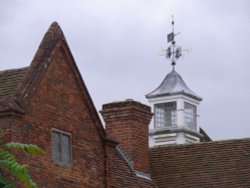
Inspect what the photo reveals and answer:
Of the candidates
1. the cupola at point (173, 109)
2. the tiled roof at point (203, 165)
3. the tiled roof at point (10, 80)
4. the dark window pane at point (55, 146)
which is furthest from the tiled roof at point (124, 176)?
the cupola at point (173, 109)

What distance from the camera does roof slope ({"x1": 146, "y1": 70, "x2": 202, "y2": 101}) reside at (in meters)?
47.9

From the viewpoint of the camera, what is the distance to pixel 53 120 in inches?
1128

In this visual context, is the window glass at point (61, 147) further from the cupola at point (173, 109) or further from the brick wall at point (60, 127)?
the cupola at point (173, 109)

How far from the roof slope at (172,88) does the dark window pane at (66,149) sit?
1843 cm

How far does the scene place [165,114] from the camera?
48.0m

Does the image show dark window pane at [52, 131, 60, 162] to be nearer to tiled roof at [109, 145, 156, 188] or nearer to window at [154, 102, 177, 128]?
tiled roof at [109, 145, 156, 188]

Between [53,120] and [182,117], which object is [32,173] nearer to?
[53,120]

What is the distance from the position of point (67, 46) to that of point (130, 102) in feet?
20.1

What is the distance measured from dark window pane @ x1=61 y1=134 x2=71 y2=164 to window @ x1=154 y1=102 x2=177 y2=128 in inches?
724

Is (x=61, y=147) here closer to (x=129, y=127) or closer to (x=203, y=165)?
(x=129, y=127)

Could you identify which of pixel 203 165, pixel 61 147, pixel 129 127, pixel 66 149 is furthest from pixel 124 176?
pixel 61 147

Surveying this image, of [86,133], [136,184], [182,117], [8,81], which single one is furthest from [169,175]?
[182,117]

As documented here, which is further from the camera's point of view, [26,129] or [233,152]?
[233,152]

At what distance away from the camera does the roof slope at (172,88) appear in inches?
1888
